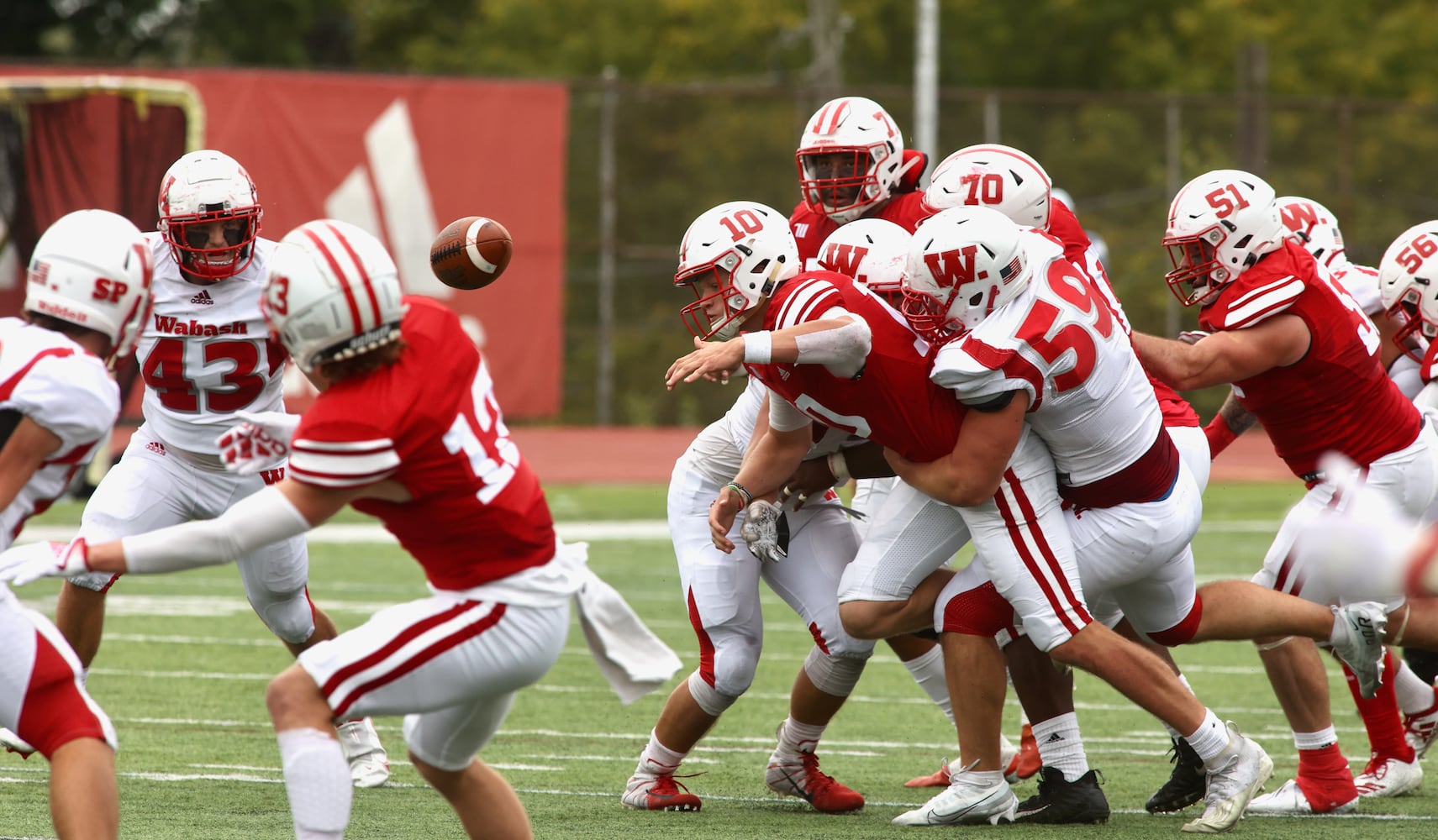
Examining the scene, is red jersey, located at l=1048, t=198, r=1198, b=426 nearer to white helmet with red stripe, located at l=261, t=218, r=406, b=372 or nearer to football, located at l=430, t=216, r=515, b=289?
football, located at l=430, t=216, r=515, b=289

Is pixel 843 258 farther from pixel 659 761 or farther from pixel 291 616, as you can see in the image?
pixel 291 616

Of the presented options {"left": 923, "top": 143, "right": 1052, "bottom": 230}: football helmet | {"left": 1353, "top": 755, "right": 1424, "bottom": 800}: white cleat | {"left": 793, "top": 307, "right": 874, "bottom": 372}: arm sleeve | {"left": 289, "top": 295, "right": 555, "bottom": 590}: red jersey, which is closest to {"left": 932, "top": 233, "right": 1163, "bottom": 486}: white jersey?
{"left": 793, "top": 307, "right": 874, "bottom": 372}: arm sleeve

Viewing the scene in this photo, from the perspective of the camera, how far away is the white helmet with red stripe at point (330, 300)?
3.62 metres

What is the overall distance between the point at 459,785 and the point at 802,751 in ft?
5.38

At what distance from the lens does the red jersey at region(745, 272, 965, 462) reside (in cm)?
470

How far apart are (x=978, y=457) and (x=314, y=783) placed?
196 cm

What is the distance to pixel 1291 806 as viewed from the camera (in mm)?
5191

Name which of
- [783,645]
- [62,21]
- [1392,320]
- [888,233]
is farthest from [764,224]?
[62,21]

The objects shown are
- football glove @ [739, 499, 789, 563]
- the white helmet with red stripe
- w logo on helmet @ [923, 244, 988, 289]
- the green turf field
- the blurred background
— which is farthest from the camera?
the blurred background

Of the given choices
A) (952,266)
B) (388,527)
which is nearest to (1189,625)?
(952,266)

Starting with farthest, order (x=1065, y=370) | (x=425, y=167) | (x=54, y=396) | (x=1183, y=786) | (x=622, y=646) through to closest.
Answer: (x=425, y=167)
(x=1183, y=786)
(x=1065, y=370)
(x=622, y=646)
(x=54, y=396)

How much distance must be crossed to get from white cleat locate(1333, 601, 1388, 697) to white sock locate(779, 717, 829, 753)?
1.52m

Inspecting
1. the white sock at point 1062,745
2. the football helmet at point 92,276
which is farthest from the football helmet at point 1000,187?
the football helmet at point 92,276

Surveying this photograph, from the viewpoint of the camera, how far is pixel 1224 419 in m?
5.96
